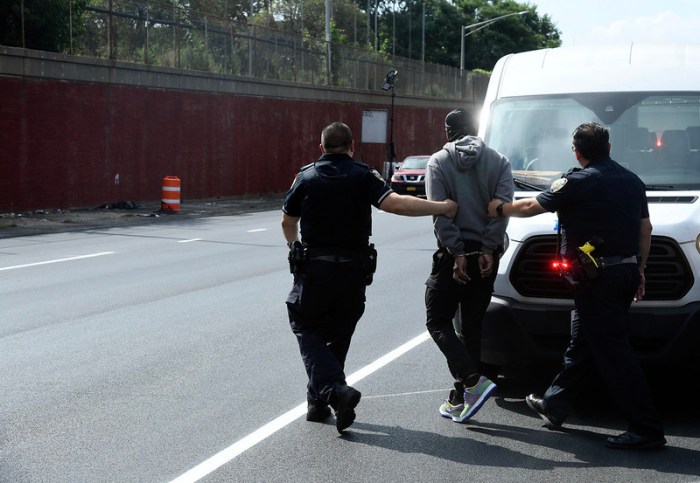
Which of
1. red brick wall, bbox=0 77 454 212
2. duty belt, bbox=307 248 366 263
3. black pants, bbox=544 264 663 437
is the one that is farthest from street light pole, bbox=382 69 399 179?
black pants, bbox=544 264 663 437

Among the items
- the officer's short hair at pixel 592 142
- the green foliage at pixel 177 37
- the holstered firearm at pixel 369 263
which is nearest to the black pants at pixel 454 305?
the holstered firearm at pixel 369 263

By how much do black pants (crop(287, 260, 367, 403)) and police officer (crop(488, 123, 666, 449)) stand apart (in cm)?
121

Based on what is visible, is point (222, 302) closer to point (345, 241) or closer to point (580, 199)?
point (345, 241)

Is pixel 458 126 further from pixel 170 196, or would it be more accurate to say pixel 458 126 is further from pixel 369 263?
pixel 170 196

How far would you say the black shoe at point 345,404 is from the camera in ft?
21.1

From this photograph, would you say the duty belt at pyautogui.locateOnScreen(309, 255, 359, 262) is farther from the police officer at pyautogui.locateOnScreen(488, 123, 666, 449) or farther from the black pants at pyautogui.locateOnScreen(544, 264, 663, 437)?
the black pants at pyautogui.locateOnScreen(544, 264, 663, 437)

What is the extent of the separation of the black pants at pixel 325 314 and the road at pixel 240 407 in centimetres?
35

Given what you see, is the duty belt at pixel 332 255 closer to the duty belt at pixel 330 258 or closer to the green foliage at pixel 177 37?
the duty belt at pixel 330 258

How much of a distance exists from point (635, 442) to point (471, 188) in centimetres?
174

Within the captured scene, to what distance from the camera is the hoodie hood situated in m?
6.68

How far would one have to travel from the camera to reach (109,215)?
90.9 feet

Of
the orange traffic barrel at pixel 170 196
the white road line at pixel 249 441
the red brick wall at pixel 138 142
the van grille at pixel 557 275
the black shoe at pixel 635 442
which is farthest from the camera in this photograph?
the orange traffic barrel at pixel 170 196

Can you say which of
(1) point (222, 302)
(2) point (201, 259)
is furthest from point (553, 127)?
(2) point (201, 259)

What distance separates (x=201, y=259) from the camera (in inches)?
672
